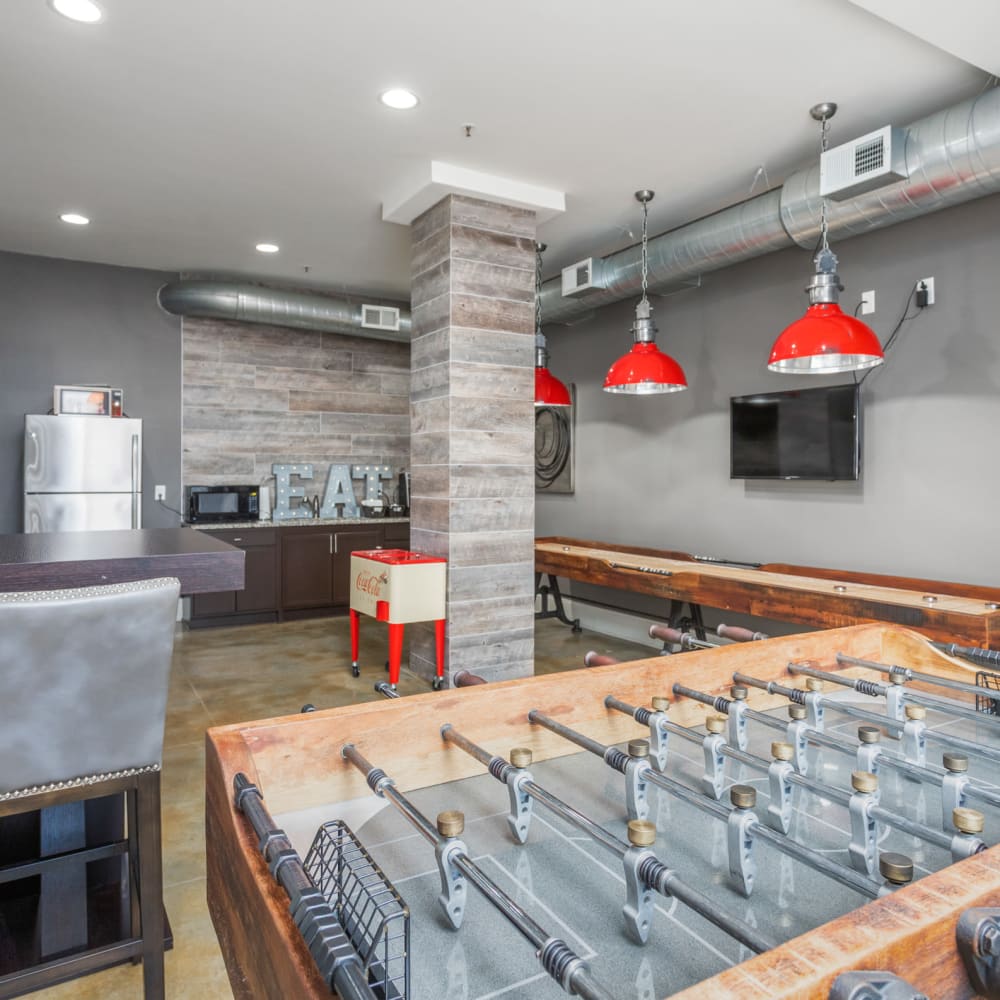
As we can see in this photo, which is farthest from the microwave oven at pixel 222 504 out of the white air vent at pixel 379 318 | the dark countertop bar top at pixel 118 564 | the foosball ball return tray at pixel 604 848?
the foosball ball return tray at pixel 604 848

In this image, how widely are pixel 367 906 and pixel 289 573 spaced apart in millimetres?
5667

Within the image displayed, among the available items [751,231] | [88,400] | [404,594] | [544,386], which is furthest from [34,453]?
[751,231]

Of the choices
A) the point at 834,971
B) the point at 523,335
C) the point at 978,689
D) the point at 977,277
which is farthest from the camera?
the point at 523,335

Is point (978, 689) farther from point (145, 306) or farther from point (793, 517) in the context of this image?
point (145, 306)

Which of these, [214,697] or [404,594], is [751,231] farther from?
[214,697]

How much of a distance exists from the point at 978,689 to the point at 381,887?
149cm

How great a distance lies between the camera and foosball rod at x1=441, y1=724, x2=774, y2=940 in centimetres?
68

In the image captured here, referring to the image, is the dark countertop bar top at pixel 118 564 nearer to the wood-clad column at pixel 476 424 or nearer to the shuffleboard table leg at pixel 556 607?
the wood-clad column at pixel 476 424

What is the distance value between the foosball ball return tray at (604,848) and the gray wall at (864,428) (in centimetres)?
259

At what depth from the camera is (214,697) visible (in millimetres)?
4141

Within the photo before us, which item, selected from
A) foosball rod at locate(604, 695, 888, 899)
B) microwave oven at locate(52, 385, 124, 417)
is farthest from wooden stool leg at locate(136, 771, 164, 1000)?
microwave oven at locate(52, 385, 124, 417)

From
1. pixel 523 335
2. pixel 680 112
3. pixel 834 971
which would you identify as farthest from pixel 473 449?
pixel 834 971

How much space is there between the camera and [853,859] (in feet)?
3.13

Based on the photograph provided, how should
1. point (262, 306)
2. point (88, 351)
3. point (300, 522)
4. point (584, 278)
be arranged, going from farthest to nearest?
1. point (300, 522)
2. point (262, 306)
3. point (88, 351)
4. point (584, 278)
